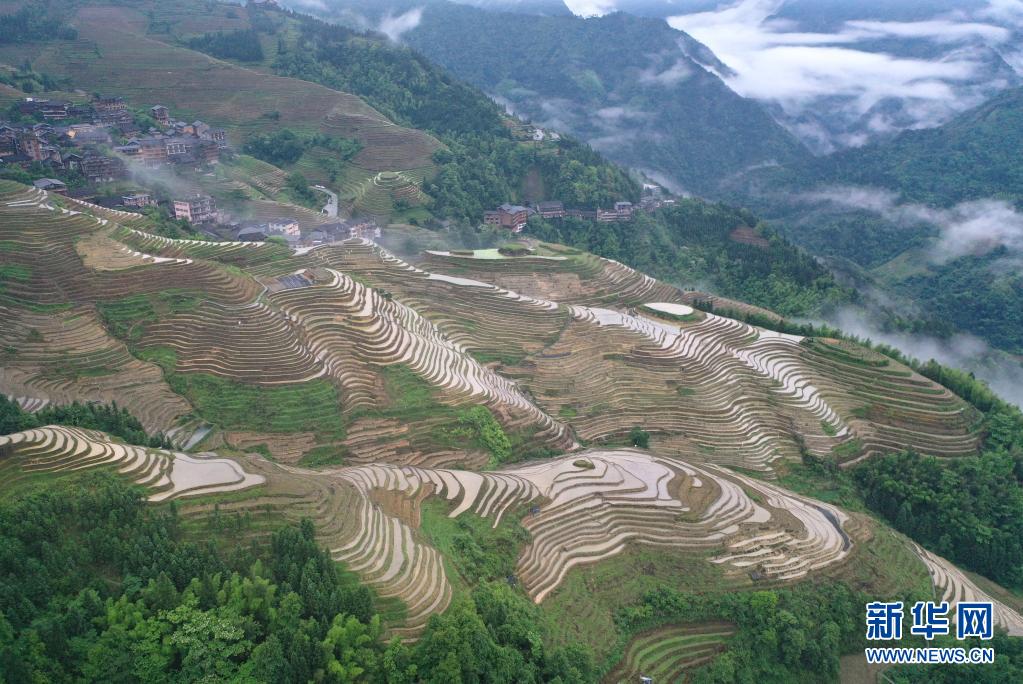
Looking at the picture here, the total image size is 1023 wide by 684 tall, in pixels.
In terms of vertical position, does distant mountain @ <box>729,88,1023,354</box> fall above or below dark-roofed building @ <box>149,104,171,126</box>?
below

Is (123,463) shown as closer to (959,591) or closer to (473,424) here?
(473,424)

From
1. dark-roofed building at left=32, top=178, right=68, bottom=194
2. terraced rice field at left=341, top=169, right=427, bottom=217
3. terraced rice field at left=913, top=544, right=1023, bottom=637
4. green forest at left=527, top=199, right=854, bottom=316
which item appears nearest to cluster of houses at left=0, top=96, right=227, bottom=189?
dark-roofed building at left=32, top=178, right=68, bottom=194

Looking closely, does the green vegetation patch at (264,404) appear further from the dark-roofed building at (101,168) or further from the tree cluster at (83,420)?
the dark-roofed building at (101,168)

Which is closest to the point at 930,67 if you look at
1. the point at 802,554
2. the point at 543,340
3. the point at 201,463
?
the point at 543,340

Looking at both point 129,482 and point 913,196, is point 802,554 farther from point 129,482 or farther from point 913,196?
point 913,196

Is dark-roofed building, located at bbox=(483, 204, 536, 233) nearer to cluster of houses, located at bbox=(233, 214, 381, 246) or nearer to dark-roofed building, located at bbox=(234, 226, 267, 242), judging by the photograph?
cluster of houses, located at bbox=(233, 214, 381, 246)
